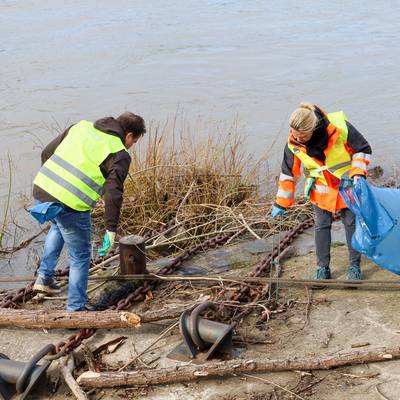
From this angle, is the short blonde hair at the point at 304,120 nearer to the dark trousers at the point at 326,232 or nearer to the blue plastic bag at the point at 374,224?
the blue plastic bag at the point at 374,224

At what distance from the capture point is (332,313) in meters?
4.59

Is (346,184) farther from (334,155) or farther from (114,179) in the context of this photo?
(114,179)

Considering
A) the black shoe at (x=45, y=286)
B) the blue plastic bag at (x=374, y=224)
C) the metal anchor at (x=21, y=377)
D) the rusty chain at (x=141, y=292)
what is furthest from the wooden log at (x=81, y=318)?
the blue plastic bag at (x=374, y=224)

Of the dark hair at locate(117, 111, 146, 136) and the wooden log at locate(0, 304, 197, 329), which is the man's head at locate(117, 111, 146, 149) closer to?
the dark hair at locate(117, 111, 146, 136)

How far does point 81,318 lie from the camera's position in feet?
14.3

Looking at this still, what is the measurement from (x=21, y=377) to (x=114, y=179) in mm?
1383

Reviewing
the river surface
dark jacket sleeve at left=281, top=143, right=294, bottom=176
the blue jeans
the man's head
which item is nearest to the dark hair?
→ the man's head

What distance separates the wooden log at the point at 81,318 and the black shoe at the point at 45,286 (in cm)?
63

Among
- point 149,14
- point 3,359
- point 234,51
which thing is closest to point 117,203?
point 3,359

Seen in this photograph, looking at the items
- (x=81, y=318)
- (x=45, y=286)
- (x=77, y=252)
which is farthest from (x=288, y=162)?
(x=45, y=286)

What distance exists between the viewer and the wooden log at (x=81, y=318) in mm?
4277

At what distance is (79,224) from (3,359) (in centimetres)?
111

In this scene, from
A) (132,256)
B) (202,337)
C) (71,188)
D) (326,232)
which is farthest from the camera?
(132,256)

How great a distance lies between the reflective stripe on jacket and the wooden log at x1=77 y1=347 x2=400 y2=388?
4.15 ft
